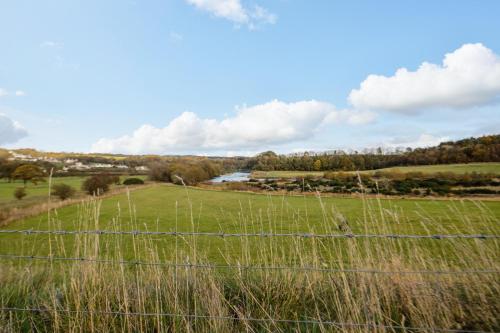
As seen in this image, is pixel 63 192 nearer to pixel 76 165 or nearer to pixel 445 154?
pixel 76 165

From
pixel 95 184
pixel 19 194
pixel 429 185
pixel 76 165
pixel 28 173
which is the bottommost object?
pixel 19 194

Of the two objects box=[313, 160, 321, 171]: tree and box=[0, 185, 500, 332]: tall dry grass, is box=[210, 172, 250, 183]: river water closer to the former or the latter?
box=[313, 160, 321, 171]: tree

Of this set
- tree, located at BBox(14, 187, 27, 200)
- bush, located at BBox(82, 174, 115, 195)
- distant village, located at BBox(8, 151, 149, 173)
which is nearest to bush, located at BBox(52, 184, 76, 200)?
bush, located at BBox(82, 174, 115, 195)

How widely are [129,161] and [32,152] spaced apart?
92.3ft

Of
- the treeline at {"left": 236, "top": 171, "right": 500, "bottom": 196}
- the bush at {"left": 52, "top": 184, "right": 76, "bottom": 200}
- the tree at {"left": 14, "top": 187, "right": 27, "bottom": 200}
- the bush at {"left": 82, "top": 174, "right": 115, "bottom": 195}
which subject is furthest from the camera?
the bush at {"left": 82, "top": 174, "right": 115, "bottom": 195}

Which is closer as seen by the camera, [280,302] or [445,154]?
[280,302]

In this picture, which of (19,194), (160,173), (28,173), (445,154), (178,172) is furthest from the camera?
(160,173)

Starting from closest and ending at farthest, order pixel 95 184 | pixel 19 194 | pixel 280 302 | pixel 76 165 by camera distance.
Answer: pixel 280 302 → pixel 19 194 → pixel 95 184 → pixel 76 165

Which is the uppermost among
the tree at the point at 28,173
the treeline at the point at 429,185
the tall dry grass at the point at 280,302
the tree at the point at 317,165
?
the tree at the point at 317,165

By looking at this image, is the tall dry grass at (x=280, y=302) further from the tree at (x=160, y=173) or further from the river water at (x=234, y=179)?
the tree at (x=160, y=173)

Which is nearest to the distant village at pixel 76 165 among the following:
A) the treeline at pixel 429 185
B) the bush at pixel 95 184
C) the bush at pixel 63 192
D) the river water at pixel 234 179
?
the river water at pixel 234 179

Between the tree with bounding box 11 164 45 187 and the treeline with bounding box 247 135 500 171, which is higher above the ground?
the treeline with bounding box 247 135 500 171

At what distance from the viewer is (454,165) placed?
63375 millimetres

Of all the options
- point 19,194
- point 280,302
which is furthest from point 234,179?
point 280,302
